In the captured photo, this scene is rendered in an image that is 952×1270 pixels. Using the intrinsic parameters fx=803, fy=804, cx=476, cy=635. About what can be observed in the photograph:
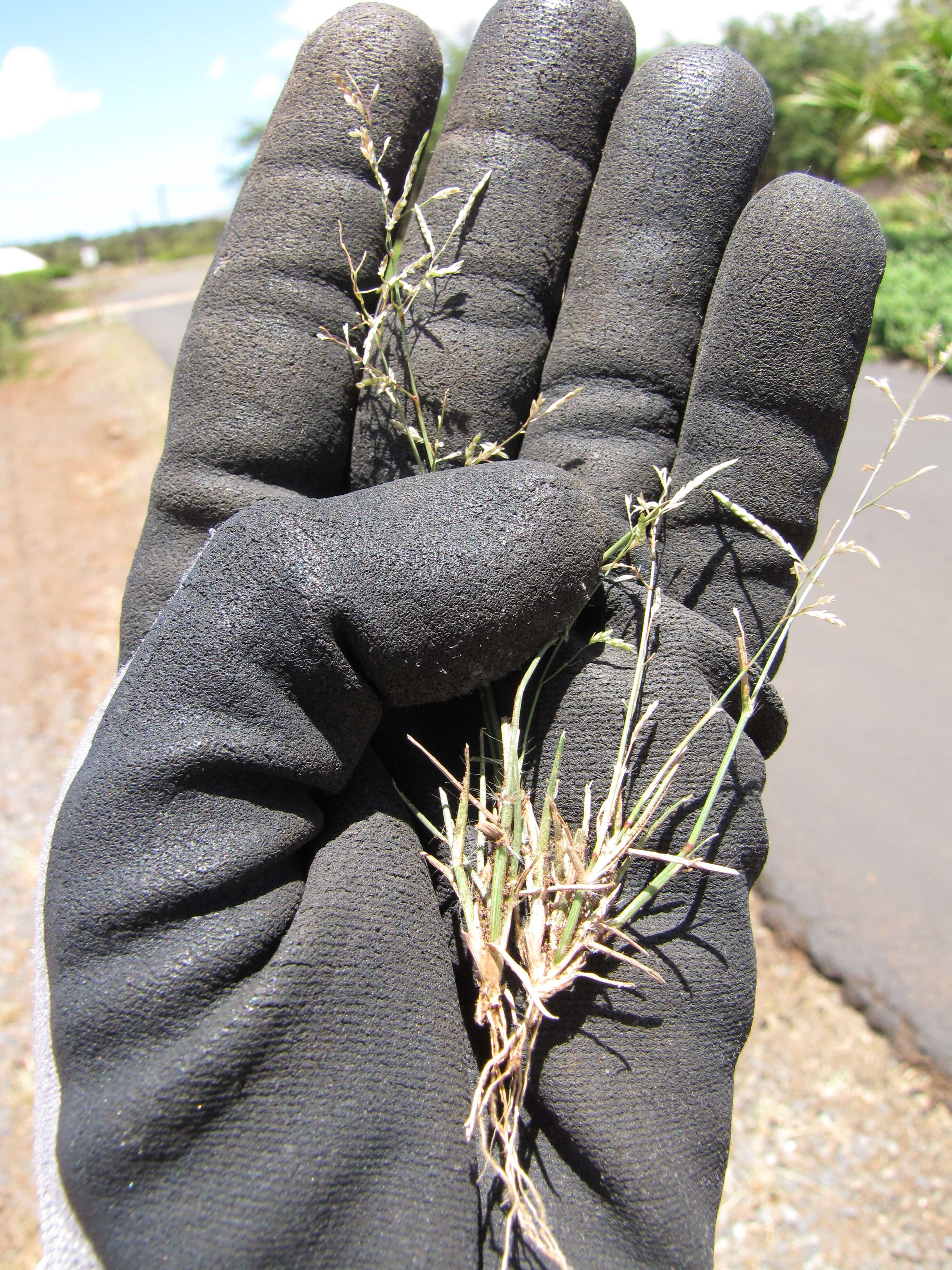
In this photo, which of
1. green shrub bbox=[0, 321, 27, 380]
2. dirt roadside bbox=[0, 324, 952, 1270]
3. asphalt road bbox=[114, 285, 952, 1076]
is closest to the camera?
dirt roadside bbox=[0, 324, 952, 1270]

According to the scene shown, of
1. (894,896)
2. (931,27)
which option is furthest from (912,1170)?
(931,27)

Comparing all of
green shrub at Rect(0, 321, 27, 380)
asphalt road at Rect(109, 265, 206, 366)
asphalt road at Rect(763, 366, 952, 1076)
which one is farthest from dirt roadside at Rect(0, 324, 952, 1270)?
green shrub at Rect(0, 321, 27, 380)

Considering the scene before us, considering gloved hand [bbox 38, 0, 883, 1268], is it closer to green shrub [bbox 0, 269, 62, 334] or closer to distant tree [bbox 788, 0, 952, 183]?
distant tree [bbox 788, 0, 952, 183]

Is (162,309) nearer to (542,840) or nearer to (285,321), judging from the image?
(285,321)

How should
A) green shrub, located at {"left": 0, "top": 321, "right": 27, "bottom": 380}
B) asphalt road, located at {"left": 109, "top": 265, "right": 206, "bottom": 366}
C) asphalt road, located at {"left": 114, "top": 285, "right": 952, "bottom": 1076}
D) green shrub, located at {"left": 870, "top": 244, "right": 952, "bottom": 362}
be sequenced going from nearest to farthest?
1. asphalt road, located at {"left": 114, "top": 285, "right": 952, "bottom": 1076}
2. green shrub, located at {"left": 870, "top": 244, "right": 952, "bottom": 362}
3. asphalt road, located at {"left": 109, "top": 265, "right": 206, "bottom": 366}
4. green shrub, located at {"left": 0, "top": 321, "right": 27, "bottom": 380}

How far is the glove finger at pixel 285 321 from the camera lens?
5.22 feet

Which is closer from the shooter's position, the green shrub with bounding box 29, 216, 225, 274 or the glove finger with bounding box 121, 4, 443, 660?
the glove finger with bounding box 121, 4, 443, 660

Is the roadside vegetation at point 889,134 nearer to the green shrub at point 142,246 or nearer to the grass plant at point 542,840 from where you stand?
the grass plant at point 542,840

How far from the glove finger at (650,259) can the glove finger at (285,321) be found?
0.44 meters

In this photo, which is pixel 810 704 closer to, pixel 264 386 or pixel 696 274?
pixel 696 274

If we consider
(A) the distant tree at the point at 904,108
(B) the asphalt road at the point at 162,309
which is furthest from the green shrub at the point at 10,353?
(A) the distant tree at the point at 904,108

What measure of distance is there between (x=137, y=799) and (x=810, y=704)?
408 centimetres

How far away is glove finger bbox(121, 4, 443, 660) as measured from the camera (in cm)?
159

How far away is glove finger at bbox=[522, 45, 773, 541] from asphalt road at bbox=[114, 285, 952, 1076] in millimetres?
2436
